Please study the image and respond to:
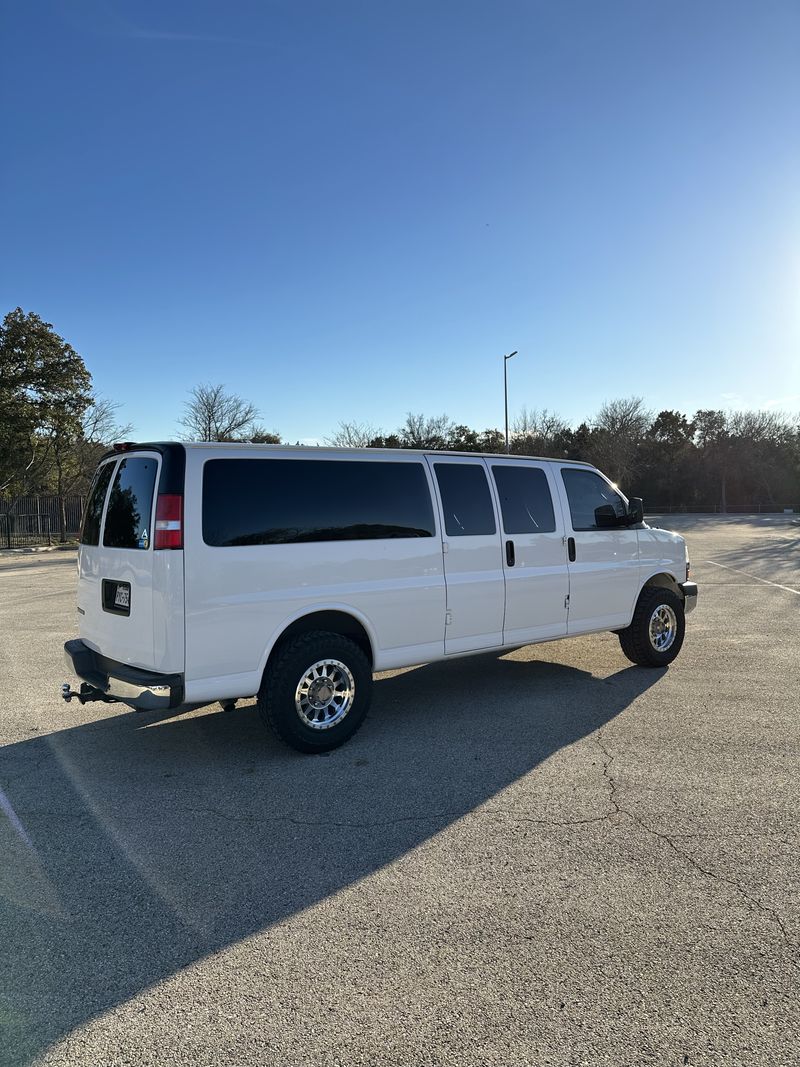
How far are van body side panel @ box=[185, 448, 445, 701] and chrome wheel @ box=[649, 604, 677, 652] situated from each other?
2.82 metres

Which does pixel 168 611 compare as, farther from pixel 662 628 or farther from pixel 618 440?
pixel 618 440

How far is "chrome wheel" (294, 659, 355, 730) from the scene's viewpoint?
4.79 metres

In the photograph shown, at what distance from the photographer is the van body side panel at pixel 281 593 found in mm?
4348

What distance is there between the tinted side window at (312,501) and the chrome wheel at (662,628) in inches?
121

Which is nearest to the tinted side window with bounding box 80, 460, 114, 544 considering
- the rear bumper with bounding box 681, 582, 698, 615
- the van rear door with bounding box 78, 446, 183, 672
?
the van rear door with bounding box 78, 446, 183, 672

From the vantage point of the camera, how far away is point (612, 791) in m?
4.20

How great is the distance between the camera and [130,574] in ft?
14.7

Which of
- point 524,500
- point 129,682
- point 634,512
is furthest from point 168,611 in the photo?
point 634,512

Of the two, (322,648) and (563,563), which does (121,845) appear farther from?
(563,563)

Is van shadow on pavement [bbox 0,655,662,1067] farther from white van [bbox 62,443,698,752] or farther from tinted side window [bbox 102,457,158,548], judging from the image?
tinted side window [bbox 102,457,158,548]

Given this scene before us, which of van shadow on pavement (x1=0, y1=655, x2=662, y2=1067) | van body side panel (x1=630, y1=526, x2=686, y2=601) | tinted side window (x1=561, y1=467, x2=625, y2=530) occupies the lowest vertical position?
van shadow on pavement (x1=0, y1=655, x2=662, y2=1067)

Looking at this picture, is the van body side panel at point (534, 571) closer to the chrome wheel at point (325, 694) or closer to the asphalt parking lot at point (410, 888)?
the asphalt parking lot at point (410, 888)

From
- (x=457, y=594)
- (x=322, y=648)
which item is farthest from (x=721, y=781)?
(x=322, y=648)

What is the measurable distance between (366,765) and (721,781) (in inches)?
90.1
